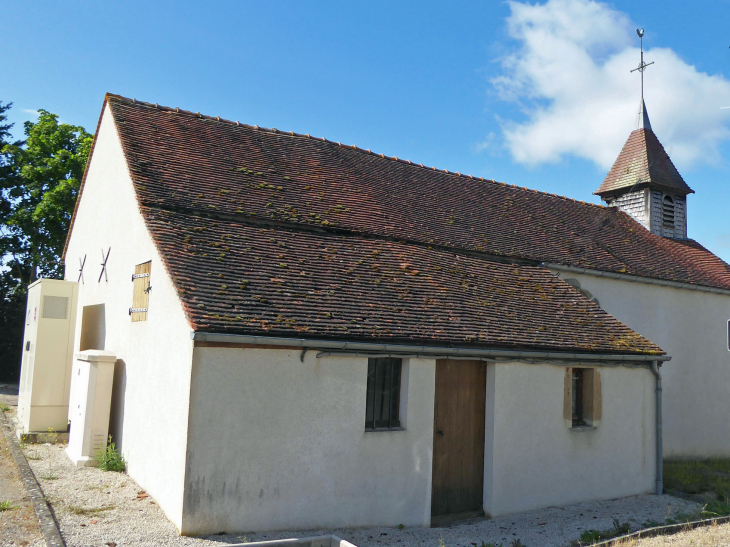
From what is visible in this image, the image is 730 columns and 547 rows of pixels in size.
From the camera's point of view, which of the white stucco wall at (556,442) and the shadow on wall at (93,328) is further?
the shadow on wall at (93,328)

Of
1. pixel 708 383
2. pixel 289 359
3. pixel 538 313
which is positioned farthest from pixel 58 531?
pixel 708 383

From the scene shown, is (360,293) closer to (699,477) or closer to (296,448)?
Result: (296,448)

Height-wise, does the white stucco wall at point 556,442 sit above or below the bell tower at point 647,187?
below

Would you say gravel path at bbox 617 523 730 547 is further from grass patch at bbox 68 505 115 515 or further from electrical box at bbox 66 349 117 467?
electrical box at bbox 66 349 117 467

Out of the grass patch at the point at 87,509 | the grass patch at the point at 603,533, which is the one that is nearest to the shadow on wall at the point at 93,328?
the grass patch at the point at 87,509

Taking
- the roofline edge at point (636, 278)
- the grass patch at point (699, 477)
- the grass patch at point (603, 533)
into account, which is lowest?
the grass patch at point (699, 477)

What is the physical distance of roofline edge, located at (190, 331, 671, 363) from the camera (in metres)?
7.18

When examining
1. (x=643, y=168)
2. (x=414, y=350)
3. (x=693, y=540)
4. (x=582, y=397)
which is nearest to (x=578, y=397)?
(x=582, y=397)

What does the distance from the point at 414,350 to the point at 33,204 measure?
73.4 ft

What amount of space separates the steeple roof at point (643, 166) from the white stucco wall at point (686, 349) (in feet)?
15.6

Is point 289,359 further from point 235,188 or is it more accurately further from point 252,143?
point 252,143

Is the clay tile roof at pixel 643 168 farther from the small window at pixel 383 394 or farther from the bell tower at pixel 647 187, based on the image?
the small window at pixel 383 394

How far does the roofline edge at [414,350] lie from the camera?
718cm

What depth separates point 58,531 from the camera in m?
6.63
